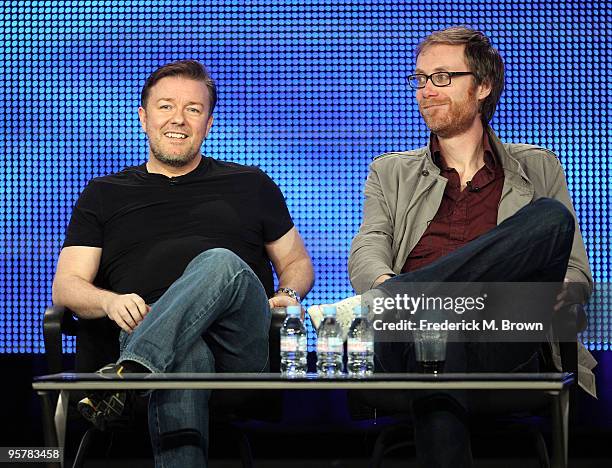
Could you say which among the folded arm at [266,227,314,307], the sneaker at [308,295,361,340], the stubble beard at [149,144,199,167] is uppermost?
the stubble beard at [149,144,199,167]

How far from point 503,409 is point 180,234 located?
3.85ft

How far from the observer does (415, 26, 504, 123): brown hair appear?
3.28m

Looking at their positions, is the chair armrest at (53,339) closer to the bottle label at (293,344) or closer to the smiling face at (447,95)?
the bottle label at (293,344)

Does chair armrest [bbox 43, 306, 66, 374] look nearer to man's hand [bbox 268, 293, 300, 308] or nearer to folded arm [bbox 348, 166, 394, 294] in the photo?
man's hand [bbox 268, 293, 300, 308]

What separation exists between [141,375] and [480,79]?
5.13ft

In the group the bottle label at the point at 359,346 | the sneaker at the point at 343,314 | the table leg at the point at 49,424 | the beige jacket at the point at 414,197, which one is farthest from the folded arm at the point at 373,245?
the table leg at the point at 49,424

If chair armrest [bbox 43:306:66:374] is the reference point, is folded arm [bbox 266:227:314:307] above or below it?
above

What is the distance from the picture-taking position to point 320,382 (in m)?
2.19

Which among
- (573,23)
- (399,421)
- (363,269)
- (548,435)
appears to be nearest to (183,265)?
(363,269)

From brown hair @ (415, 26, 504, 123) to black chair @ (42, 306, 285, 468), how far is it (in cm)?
101

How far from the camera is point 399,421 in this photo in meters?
2.73

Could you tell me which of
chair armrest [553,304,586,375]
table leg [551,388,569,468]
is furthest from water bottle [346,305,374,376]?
chair armrest [553,304,586,375]

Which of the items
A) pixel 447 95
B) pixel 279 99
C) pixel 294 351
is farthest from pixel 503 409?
pixel 279 99

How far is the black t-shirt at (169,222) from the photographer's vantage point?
10.5 ft
